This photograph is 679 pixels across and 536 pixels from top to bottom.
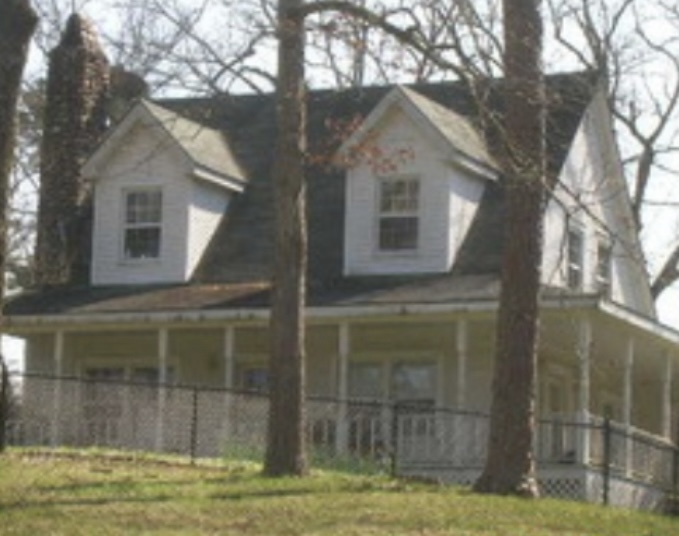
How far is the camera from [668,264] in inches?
1700

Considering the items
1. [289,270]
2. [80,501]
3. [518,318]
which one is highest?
[289,270]

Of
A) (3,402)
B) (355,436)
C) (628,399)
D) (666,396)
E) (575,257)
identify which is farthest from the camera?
(575,257)

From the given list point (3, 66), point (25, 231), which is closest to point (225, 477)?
point (3, 66)

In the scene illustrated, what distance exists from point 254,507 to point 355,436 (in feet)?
34.7

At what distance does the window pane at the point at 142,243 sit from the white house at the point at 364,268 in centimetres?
4

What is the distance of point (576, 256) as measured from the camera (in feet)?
105

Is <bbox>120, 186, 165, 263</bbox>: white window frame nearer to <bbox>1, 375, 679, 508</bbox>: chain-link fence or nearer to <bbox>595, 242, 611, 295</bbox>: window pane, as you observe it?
<bbox>1, 375, 679, 508</bbox>: chain-link fence

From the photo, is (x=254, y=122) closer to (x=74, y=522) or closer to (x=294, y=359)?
(x=294, y=359)

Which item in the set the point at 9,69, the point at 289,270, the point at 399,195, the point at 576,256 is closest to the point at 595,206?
the point at 576,256

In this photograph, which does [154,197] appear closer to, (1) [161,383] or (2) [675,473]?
(1) [161,383]

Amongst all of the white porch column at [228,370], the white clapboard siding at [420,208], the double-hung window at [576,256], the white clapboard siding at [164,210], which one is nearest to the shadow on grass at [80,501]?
the white porch column at [228,370]

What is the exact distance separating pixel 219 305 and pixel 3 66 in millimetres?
10200

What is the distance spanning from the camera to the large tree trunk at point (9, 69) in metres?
19.5

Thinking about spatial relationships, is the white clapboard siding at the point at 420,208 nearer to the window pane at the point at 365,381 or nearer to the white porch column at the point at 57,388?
the window pane at the point at 365,381
